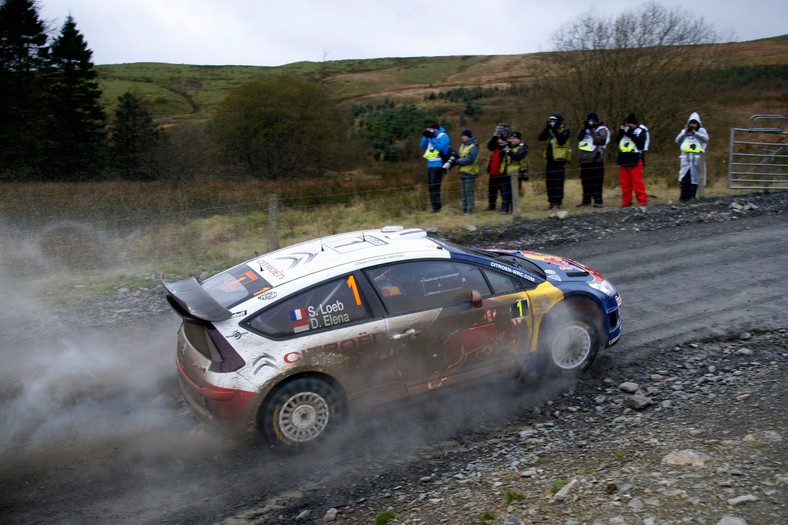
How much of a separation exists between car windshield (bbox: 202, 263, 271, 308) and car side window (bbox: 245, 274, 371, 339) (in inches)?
12.1

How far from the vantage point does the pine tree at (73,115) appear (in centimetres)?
3011

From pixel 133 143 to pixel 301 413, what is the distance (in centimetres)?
2848

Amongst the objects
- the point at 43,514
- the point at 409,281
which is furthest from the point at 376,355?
the point at 43,514

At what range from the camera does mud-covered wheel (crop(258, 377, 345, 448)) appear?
18.8 feet

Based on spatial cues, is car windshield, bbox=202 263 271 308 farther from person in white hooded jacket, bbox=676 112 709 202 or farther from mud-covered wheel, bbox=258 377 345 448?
person in white hooded jacket, bbox=676 112 709 202

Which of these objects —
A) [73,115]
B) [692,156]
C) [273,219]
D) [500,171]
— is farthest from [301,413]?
[73,115]

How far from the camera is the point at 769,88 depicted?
150 ft

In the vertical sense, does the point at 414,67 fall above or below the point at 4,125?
above

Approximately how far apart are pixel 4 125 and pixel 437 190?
23.6m

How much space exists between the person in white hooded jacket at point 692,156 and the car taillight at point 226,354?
41.7ft

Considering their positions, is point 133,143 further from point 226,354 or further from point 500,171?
point 226,354

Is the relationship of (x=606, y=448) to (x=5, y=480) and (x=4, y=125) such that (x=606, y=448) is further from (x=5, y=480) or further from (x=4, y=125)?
(x=4, y=125)

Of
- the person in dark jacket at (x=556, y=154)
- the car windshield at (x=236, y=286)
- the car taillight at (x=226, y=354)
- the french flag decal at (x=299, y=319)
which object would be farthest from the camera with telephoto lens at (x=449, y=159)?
the car taillight at (x=226, y=354)

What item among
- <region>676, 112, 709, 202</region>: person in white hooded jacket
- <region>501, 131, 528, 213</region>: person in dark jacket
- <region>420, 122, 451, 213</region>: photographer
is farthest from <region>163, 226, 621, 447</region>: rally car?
<region>676, 112, 709, 202</region>: person in white hooded jacket
